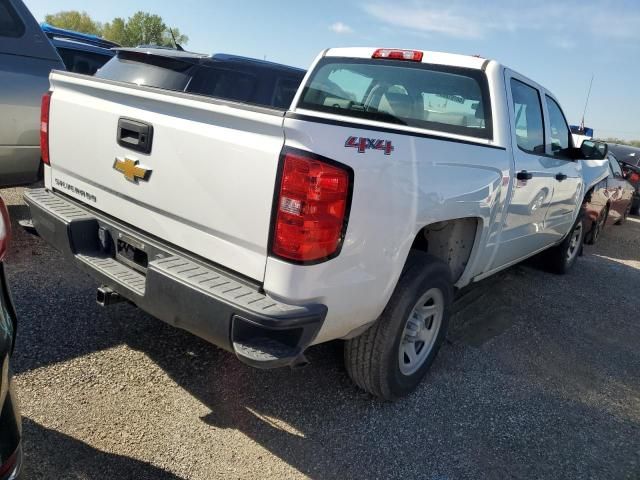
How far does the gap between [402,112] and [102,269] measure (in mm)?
2332

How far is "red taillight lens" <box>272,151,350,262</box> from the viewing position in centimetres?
203

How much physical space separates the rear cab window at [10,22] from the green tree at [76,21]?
6804 cm

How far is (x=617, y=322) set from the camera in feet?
16.0

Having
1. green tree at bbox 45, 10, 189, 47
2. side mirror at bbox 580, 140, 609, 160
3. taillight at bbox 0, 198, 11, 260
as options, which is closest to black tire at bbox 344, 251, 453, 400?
taillight at bbox 0, 198, 11, 260

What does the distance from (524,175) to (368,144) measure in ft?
6.21

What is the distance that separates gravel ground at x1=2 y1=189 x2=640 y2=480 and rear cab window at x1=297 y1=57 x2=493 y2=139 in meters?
1.62

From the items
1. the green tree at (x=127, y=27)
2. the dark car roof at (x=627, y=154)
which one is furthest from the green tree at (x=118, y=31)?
the dark car roof at (x=627, y=154)

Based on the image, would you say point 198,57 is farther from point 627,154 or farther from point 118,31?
point 118,31

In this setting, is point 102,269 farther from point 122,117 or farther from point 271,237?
point 271,237

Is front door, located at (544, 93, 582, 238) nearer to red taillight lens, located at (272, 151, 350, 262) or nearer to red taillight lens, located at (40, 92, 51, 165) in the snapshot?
red taillight lens, located at (272, 151, 350, 262)

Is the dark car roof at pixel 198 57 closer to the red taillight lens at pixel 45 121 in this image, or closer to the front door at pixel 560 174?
the red taillight lens at pixel 45 121

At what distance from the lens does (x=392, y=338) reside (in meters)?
2.72

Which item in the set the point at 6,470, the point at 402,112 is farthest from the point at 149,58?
the point at 6,470

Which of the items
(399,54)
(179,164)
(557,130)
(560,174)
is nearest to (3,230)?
(179,164)
